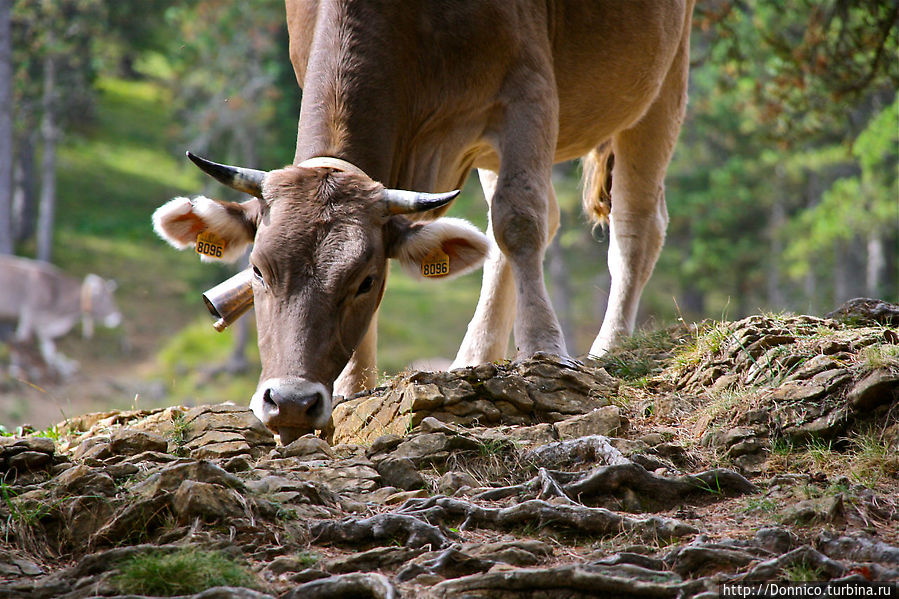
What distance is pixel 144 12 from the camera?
25688mm

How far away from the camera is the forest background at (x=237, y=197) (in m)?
19.9

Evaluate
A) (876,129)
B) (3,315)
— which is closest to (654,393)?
(876,129)

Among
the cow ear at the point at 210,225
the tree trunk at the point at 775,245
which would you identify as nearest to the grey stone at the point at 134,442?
the cow ear at the point at 210,225

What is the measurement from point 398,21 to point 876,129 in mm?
10683

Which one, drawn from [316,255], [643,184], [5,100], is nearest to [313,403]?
[316,255]

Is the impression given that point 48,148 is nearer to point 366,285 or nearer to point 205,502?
point 366,285

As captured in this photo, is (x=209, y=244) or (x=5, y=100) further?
(x=5, y=100)

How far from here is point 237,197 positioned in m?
23.0

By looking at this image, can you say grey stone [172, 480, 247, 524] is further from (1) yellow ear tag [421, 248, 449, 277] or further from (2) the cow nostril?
(1) yellow ear tag [421, 248, 449, 277]

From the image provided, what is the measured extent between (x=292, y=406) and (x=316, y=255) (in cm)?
77

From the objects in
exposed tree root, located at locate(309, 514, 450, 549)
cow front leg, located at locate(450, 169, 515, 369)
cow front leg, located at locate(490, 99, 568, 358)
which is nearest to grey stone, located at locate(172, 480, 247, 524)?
exposed tree root, located at locate(309, 514, 450, 549)

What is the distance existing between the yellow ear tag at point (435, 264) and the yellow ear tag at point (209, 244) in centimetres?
119

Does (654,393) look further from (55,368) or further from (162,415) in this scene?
(55,368)

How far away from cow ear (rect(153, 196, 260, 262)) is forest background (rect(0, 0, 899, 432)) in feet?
38.5
